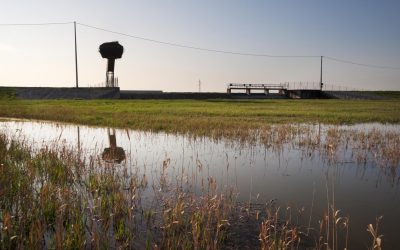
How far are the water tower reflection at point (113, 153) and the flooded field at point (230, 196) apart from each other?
7 centimetres

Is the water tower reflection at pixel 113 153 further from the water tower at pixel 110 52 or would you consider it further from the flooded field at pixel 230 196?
the water tower at pixel 110 52

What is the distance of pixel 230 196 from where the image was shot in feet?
24.6

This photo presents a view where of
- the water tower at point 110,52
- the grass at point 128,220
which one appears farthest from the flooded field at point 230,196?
the water tower at point 110,52

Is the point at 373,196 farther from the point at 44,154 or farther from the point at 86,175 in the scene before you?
the point at 44,154

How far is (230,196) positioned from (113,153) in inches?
244

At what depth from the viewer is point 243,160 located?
12.4 m

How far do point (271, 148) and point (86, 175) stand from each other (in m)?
7.87

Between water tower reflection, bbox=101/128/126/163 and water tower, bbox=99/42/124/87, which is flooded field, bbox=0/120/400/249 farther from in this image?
water tower, bbox=99/42/124/87

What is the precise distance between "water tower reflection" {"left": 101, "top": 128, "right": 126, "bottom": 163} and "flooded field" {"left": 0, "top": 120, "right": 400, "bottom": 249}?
0.21 ft

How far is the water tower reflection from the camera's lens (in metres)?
11.9

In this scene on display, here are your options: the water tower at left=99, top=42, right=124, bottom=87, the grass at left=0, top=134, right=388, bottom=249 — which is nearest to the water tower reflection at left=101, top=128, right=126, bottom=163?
the grass at left=0, top=134, right=388, bottom=249

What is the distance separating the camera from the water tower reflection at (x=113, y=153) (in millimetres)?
11916

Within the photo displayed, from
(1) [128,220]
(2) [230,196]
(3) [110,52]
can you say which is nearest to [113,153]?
(2) [230,196]

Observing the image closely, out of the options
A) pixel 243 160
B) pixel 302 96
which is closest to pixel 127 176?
pixel 243 160
